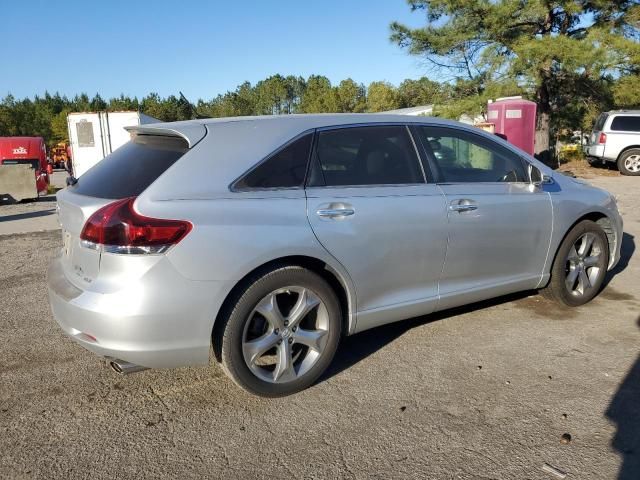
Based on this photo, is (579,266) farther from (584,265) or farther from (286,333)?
(286,333)

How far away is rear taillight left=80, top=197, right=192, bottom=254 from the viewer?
2768 mm

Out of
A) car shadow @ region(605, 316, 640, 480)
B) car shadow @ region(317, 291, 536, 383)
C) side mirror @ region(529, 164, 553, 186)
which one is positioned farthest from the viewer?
side mirror @ region(529, 164, 553, 186)

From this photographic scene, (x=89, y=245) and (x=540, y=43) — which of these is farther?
(x=540, y=43)

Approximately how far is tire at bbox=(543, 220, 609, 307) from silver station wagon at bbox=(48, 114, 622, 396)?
0.43 meters

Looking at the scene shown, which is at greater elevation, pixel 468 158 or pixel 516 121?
pixel 516 121

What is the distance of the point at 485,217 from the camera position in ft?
12.9

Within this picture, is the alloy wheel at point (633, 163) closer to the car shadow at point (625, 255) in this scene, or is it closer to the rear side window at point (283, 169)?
the car shadow at point (625, 255)

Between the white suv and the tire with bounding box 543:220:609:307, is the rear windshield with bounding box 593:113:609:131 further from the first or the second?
the tire with bounding box 543:220:609:307

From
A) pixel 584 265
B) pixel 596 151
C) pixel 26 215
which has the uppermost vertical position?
pixel 596 151

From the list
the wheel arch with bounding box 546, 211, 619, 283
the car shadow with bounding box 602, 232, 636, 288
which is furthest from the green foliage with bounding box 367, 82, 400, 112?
the wheel arch with bounding box 546, 211, 619, 283

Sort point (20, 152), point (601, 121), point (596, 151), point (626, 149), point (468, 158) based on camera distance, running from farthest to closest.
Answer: point (20, 152)
point (596, 151)
point (601, 121)
point (626, 149)
point (468, 158)

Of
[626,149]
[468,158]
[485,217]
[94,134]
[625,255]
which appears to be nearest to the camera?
[485,217]

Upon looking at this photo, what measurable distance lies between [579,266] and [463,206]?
5.12 ft

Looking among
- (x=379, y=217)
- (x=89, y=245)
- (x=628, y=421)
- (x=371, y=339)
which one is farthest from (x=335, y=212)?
(x=628, y=421)
